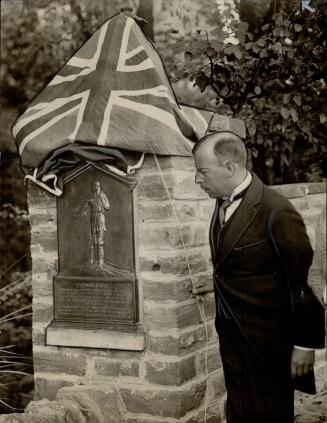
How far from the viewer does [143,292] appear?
4.42 metres

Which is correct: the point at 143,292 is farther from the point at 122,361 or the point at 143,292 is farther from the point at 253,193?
the point at 253,193

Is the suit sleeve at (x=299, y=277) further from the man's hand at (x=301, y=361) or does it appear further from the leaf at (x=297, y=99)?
the leaf at (x=297, y=99)

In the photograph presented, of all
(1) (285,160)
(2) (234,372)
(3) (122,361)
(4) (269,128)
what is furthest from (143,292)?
(1) (285,160)

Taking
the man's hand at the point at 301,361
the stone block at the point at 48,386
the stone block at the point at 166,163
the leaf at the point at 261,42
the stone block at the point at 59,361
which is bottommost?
the stone block at the point at 48,386

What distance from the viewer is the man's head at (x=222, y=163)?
3.77 meters

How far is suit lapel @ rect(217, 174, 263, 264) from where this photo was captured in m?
3.69

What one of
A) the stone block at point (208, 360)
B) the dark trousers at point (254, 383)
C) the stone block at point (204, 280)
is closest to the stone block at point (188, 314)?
the stone block at point (204, 280)

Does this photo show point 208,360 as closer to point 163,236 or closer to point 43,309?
point 163,236

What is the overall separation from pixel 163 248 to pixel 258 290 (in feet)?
2.80

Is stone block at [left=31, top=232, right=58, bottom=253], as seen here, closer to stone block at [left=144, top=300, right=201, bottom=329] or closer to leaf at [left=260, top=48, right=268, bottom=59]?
stone block at [left=144, top=300, right=201, bottom=329]

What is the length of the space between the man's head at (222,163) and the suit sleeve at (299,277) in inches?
13.7

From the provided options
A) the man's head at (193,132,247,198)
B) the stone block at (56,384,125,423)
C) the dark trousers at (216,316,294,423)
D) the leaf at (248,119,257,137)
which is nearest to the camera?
the dark trousers at (216,316,294,423)

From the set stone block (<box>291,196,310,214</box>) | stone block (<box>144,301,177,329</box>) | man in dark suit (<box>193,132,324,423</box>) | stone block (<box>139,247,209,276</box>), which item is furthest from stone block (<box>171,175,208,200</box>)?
stone block (<box>291,196,310,214</box>)

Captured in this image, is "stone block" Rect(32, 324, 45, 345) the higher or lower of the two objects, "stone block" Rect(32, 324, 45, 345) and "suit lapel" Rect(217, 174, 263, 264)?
the lower
